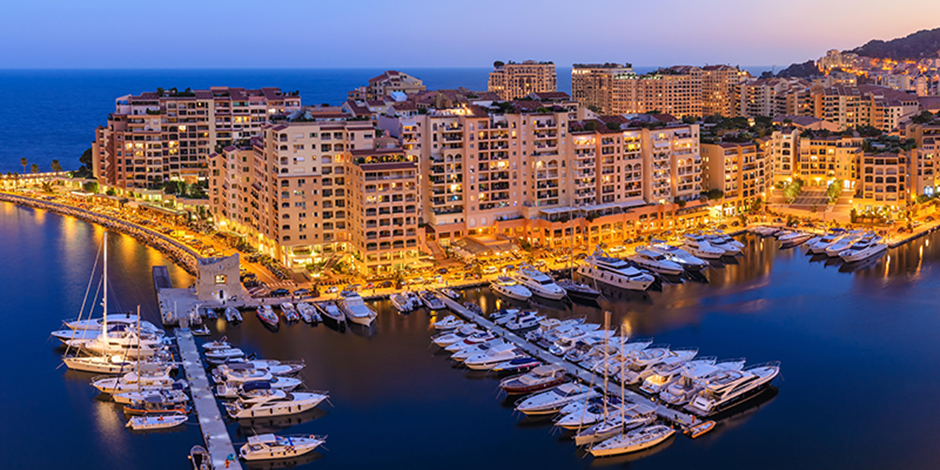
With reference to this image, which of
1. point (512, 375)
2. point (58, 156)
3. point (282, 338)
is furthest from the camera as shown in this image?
point (58, 156)

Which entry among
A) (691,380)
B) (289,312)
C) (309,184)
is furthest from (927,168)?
(289,312)

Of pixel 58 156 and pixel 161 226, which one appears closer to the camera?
pixel 161 226

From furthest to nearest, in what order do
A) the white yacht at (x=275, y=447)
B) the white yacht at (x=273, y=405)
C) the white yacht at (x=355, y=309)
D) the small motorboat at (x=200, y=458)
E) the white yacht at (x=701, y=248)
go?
the white yacht at (x=701, y=248), the white yacht at (x=355, y=309), the white yacht at (x=273, y=405), the white yacht at (x=275, y=447), the small motorboat at (x=200, y=458)

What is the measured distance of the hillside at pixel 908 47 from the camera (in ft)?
579

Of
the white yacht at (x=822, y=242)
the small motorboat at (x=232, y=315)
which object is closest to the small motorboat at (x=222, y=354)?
the small motorboat at (x=232, y=315)

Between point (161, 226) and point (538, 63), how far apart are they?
6230 cm

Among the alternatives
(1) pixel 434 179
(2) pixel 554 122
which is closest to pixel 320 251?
(1) pixel 434 179

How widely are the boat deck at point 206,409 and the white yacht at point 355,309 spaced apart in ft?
21.4

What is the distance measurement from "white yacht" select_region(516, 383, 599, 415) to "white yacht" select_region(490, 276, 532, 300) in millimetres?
12020

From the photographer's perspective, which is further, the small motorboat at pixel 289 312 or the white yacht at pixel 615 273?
the white yacht at pixel 615 273

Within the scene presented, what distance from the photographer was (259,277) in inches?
1836

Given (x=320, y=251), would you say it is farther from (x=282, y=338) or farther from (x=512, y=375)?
(x=512, y=375)

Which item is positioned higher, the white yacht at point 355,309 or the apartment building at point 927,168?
the apartment building at point 927,168

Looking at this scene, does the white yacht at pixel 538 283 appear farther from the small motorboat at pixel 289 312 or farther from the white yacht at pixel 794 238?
the white yacht at pixel 794 238
